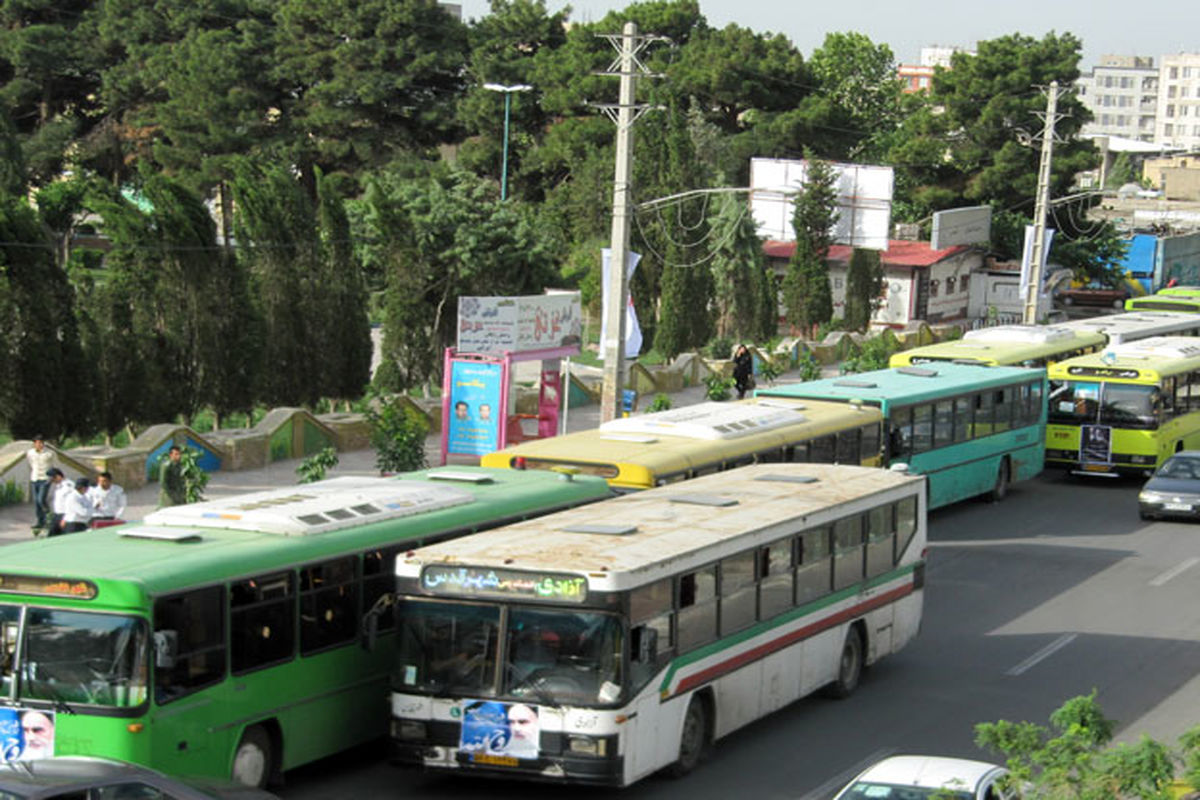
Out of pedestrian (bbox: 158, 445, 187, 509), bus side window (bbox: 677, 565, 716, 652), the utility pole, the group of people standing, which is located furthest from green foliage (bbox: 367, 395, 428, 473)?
bus side window (bbox: 677, 565, 716, 652)

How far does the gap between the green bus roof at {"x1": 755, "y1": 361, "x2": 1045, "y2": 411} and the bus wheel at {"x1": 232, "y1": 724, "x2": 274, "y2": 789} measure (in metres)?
14.2

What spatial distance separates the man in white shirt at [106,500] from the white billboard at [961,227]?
49.1 metres

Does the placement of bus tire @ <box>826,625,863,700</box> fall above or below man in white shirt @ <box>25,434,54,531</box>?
below

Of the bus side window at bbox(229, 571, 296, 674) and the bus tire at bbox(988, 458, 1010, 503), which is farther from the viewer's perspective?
the bus tire at bbox(988, 458, 1010, 503)

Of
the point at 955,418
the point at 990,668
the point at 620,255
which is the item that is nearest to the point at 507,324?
the point at 620,255

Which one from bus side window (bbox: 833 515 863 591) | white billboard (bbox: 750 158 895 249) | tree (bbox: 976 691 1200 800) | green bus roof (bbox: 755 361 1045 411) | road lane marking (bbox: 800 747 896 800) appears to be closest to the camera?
tree (bbox: 976 691 1200 800)

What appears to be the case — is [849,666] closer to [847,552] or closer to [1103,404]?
[847,552]

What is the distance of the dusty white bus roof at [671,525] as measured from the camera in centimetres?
1326

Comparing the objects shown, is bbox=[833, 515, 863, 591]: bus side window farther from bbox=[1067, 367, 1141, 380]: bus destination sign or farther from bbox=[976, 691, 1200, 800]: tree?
bbox=[1067, 367, 1141, 380]: bus destination sign

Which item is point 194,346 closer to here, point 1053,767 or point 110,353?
point 110,353

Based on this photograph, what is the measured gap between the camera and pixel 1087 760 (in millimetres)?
8758

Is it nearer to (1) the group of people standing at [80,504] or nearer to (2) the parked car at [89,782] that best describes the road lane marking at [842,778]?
(2) the parked car at [89,782]

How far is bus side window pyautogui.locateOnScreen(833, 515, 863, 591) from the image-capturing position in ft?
55.5

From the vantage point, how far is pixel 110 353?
92.7 feet
